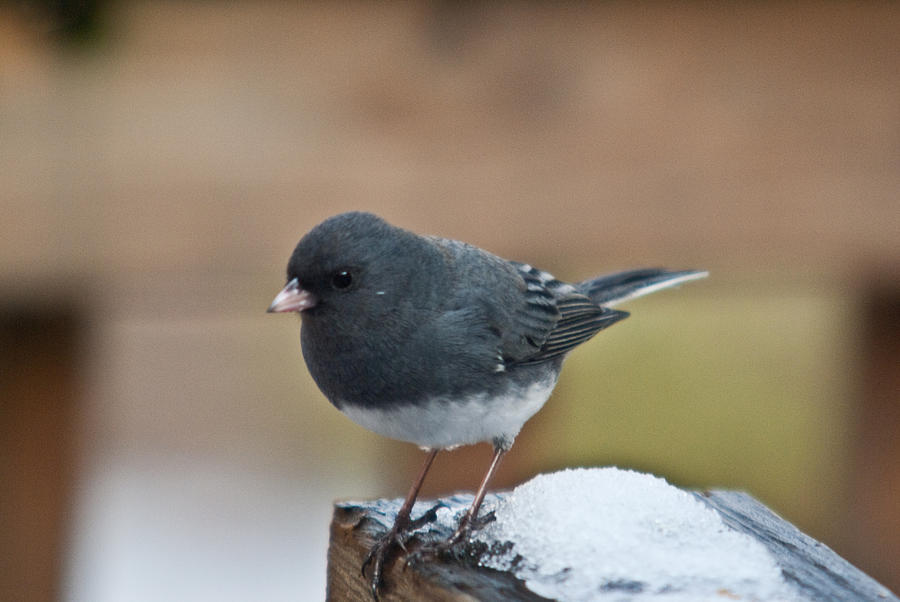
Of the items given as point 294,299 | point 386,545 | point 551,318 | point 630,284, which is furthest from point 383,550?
point 630,284

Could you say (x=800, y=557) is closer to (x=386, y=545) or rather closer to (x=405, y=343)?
(x=386, y=545)

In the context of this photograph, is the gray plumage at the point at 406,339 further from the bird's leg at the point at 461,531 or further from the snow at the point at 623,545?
the snow at the point at 623,545

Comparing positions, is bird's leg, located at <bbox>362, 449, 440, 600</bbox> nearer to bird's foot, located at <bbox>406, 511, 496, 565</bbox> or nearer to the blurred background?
bird's foot, located at <bbox>406, 511, 496, 565</bbox>

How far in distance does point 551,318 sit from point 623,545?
2.59 ft

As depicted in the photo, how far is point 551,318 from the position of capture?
2029 millimetres

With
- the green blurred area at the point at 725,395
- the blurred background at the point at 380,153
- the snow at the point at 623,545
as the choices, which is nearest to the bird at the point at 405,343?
the snow at the point at 623,545

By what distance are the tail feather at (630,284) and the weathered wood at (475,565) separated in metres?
0.72

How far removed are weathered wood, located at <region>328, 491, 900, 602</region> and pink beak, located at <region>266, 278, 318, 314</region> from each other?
1.03ft

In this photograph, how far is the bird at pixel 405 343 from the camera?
163 cm

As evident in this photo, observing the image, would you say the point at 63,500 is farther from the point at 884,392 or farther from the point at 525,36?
the point at 884,392

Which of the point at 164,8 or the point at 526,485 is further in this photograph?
the point at 164,8

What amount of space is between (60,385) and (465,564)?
1593 millimetres

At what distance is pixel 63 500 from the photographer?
2600mm

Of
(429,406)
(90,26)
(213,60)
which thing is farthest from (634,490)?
(90,26)
